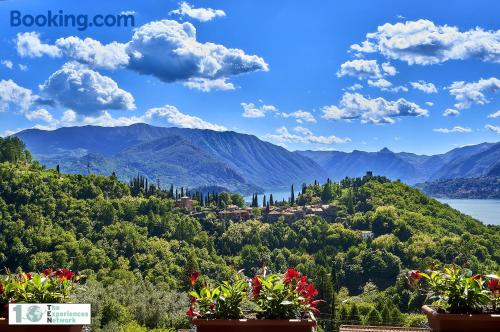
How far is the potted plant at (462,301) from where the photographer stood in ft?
7.19

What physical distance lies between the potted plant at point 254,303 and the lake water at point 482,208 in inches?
3259

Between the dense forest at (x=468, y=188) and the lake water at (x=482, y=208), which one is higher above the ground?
the dense forest at (x=468, y=188)

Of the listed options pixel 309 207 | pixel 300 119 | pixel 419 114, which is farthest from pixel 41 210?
pixel 300 119

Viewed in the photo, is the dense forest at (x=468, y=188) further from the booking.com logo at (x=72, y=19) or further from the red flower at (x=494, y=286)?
the red flower at (x=494, y=286)

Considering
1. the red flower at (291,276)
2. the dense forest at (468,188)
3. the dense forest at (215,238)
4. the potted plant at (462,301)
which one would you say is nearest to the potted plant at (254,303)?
the red flower at (291,276)

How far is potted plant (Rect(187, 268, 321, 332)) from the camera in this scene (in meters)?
2.25

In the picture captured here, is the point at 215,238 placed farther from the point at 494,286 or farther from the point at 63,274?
the point at 494,286

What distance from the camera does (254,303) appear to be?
2.44 meters

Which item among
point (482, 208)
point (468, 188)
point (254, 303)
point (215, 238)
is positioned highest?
point (468, 188)

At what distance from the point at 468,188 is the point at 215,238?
96496 millimetres

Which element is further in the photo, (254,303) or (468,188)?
(468,188)

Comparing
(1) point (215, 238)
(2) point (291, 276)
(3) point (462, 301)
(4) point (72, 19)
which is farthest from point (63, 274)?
(1) point (215, 238)

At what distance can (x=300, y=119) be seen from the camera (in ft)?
542

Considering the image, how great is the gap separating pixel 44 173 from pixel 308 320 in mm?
54907
